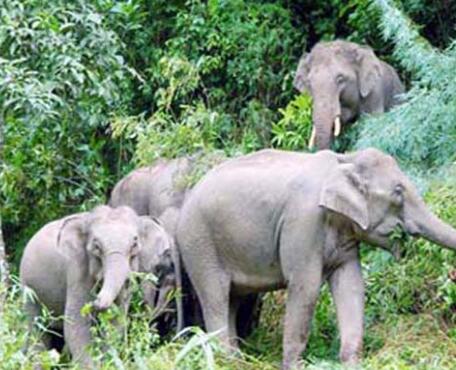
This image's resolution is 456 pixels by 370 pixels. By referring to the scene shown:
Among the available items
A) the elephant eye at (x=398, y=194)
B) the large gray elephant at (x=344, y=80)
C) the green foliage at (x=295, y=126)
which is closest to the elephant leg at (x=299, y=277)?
the elephant eye at (x=398, y=194)

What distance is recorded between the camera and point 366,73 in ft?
38.7

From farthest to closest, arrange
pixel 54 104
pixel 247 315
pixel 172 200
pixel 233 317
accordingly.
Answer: pixel 54 104 < pixel 172 200 < pixel 247 315 < pixel 233 317

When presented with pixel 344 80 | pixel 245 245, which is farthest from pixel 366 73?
pixel 245 245

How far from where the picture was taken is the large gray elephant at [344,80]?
11570mm

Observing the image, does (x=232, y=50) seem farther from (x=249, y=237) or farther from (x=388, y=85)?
(x=249, y=237)

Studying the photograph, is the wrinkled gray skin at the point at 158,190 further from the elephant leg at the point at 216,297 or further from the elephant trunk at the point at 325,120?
the elephant trunk at the point at 325,120

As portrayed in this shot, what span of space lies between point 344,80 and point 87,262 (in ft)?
10.3

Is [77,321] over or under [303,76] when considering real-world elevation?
under

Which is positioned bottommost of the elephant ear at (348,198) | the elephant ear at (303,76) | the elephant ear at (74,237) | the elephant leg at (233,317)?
the elephant leg at (233,317)

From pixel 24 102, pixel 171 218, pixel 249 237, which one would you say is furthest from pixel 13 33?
pixel 249 237

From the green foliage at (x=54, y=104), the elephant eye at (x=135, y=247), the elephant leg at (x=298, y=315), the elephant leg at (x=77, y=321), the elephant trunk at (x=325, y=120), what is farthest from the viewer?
the elephant trunk at (x=325, y=120)

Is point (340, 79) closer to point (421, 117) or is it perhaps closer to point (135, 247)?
point (421, 117)

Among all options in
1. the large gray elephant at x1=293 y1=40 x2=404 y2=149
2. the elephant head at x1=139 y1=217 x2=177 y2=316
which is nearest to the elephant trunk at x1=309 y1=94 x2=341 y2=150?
the large gray elephant at x1=293 y1=40 x2=404 y2=149

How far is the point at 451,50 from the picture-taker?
11125mm
